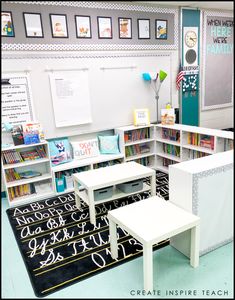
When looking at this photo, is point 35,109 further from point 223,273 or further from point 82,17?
point 223,273

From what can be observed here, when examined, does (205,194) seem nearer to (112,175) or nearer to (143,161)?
(112,175)

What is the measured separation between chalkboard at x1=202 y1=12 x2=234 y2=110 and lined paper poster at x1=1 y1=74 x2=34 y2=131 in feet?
10.6

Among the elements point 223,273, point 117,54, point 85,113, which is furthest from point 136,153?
point 223,273

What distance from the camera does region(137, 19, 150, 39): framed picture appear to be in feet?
13.4

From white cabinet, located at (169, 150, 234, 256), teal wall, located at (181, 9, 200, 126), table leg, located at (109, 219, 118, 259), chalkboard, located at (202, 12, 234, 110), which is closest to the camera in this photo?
white cabinet, located at (169, 150, 234, 256)

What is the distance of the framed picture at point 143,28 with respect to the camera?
4.09 m

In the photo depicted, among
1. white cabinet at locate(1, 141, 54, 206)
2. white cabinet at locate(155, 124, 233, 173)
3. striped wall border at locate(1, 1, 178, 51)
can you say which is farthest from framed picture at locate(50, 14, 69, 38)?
white cabinet at locate(155, 124, 233, 173)

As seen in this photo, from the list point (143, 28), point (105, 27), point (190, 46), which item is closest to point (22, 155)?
point (105, 27)

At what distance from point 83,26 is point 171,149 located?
2284 millimetres

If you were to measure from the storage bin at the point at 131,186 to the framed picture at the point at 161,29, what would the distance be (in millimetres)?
2542

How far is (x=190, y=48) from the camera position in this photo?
4660mm

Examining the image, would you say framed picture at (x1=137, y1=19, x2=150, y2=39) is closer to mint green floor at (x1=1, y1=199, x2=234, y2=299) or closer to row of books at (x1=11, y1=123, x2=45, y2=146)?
row of books at (x1=11, y1=123, x2=45, y2=146)

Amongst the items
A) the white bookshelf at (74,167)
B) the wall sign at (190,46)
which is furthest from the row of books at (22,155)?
the wall sign at (190,46)

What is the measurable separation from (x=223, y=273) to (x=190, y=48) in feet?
12.8
